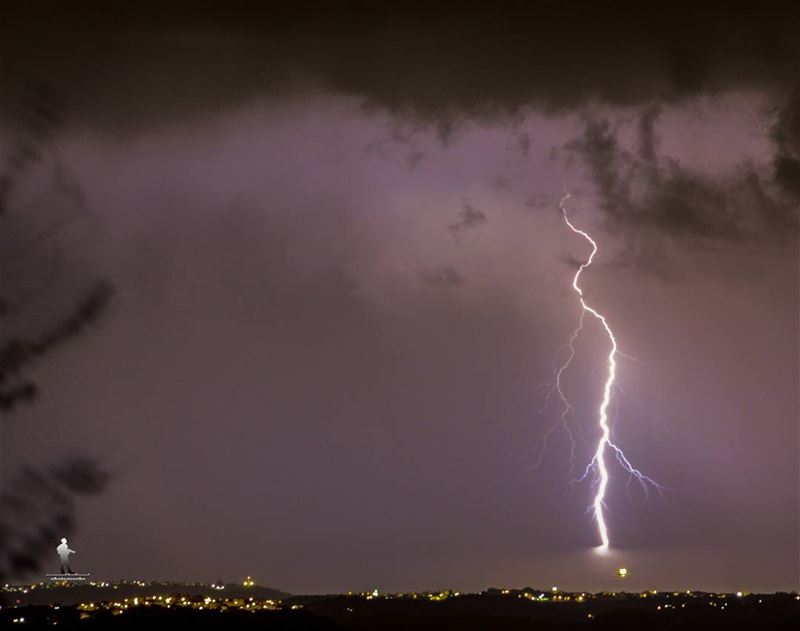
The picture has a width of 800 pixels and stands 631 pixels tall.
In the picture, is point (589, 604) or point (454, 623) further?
point (589, 604)

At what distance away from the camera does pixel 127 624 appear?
8325cm

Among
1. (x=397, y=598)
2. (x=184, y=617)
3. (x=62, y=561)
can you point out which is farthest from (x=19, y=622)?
(x=397, y=598)

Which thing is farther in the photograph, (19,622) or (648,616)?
(648,616)

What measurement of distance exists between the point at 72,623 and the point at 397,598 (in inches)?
3044

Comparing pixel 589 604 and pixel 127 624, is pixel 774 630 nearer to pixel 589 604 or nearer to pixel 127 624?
pixel 127 624

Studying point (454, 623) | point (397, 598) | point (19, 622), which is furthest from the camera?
point (397, 598)

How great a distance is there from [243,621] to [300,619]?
18.8 feet

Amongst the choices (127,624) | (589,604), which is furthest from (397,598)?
(127,624)

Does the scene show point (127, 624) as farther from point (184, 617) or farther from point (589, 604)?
point (589, 604)

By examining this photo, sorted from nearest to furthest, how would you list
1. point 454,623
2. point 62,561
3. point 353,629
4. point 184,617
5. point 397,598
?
point 62,561
point 184,617
point 353,629
point 454,623
point 397,598

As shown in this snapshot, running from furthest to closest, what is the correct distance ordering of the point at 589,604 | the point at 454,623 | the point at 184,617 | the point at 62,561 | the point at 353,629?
the point at 589,604 < the point at 454,623 < the point at 353,629 < the point at 184,617 < the point at 62,561

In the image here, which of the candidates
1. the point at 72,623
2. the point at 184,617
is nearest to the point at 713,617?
the point at 184,617

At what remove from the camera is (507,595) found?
16375cm

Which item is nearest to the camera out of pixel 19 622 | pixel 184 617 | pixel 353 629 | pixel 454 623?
pixel 19 622
